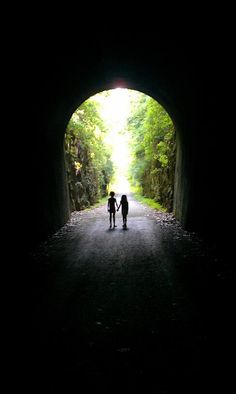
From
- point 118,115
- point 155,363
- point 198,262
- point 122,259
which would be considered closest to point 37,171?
point 122,259

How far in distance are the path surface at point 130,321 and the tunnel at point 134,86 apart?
7.12 feet

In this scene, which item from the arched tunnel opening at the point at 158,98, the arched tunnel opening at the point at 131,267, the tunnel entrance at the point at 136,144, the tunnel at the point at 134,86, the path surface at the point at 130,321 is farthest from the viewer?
the tunnel entrance at the point at 136,144

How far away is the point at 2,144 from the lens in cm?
721

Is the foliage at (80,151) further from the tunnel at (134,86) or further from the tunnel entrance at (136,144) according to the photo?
the tunnel at (134,86)

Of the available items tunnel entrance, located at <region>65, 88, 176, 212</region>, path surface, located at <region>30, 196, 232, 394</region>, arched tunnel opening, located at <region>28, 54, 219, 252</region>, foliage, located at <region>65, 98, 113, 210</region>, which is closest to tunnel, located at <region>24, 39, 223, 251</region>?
arched tunnel opening, located at <region>28, 54, 219, 252</region>

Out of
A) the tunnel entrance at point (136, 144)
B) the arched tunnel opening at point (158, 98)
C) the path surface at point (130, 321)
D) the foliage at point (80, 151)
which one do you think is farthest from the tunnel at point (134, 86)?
the foliage at point (80, 151)

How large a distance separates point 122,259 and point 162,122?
1240cm

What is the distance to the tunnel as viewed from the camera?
26.8ft

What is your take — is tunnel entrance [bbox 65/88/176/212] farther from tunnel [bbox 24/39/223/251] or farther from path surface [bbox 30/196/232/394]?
path surface [bbox 30/196/232/394]

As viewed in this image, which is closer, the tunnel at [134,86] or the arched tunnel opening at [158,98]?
the tunnel at [134,86]

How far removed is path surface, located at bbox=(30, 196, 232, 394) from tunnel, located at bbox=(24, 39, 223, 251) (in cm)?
217

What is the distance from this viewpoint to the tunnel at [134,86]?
322 inches

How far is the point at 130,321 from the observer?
4.26 metres

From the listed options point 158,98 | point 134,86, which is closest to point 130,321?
point 134,86
